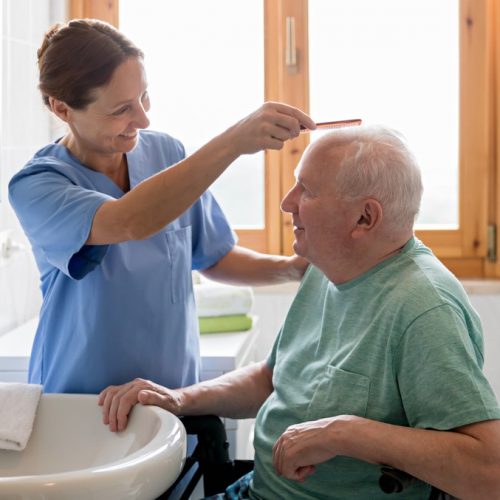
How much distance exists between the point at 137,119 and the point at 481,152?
173cm

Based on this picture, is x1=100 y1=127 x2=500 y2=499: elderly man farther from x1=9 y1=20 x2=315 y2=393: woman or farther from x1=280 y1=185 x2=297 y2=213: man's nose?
x1=9 y1=20 x2=315 y2=393: woman

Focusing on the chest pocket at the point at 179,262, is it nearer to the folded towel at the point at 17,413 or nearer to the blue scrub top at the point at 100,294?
the blue scrub top at the point at 100,294

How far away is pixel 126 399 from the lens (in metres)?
1.64

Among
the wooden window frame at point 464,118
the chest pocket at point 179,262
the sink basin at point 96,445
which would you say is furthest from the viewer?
the wooden window frame at point 464,118

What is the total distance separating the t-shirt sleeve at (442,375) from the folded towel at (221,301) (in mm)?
1124

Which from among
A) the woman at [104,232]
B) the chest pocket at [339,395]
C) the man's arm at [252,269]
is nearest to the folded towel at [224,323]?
the man's arm at [252,269]

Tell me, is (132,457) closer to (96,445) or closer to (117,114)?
(96,445)

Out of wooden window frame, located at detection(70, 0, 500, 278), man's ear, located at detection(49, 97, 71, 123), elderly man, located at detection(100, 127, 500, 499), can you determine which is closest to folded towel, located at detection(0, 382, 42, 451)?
elderly man, located at detection(100, 127, 500, 499)

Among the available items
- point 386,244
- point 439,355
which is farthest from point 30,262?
point 439,355

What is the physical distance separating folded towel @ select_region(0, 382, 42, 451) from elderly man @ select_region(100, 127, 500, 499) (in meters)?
0.14

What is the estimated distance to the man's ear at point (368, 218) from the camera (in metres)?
1.55

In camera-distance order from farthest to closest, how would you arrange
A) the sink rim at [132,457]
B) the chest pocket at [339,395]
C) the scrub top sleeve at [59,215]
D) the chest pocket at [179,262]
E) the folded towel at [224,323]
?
the folded towel at [224,323]
the chest pocket at [179,262]
the scrub top sleeve at [59,215]
the chest pocket at [339,395]
the sink rim at [132,457]

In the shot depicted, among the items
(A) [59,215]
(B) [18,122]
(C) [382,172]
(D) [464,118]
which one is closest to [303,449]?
(C) [382,172]

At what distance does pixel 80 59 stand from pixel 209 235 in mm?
557
